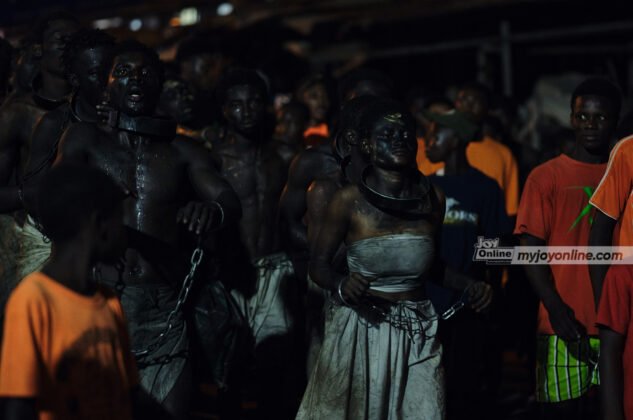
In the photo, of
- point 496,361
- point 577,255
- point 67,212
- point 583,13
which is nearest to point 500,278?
point 496,361

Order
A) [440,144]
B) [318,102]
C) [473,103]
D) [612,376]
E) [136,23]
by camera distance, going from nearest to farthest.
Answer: [612,376], [440,144], [473,103], [318,102], [136,23]

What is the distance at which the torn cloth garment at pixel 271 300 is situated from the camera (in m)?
7.94

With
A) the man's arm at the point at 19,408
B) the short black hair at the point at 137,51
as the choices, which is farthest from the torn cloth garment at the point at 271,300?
the man's arm at the point at 19,408

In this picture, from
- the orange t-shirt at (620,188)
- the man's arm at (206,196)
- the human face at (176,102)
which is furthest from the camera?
the human face at (176,102)

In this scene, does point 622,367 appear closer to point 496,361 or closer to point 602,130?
point 602,130

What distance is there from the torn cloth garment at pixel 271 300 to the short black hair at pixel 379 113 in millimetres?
2001

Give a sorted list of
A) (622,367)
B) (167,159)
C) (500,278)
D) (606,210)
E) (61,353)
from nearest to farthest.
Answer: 1. (61,353)
2. (622,367)
3. (606,210)
4. (167,159)
5. (500,278)

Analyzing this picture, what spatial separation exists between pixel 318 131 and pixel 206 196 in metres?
4.45

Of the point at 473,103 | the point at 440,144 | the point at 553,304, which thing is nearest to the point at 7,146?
the point at 440,144

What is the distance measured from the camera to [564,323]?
6770mm

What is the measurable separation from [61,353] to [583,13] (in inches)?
519

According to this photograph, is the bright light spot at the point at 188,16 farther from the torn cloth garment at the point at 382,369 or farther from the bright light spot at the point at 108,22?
the torn cloth garment at the point at 382,369

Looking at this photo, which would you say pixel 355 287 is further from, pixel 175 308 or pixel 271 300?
pixel 271 300

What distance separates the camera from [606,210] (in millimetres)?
5758
